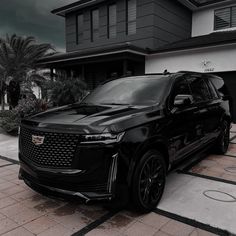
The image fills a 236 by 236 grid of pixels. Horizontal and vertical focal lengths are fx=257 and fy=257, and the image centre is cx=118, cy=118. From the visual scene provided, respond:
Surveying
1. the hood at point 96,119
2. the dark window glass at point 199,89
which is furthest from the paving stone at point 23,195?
the dark window glass at point 199,89

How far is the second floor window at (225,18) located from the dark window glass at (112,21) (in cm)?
545

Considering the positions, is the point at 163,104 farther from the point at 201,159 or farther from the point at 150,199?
the point at 201,159

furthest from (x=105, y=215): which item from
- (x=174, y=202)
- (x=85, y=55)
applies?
(x=85, y=55)

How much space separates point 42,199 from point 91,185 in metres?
1.29

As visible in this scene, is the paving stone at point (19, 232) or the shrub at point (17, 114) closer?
the paving stone at point (19, 232)

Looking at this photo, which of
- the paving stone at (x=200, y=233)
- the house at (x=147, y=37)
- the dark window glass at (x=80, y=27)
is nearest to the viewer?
the paving stone at (x=200, y=233)

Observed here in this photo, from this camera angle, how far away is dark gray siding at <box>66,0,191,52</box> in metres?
12.5

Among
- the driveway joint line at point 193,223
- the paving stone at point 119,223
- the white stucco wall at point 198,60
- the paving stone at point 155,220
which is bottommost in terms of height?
the paving stone at point 119,223

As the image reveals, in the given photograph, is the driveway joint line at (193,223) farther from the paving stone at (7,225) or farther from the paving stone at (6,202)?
the paving stone at (6,202)

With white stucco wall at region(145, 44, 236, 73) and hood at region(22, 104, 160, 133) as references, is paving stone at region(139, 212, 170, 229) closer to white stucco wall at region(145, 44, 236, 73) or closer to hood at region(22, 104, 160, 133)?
hood at region(22, 104, 160, 133)

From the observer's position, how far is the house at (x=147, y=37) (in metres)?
10.7

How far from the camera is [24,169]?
3.13 m

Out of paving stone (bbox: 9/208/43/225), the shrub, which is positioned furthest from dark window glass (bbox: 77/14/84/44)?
paving stone (bbox: 9/208/43/225)

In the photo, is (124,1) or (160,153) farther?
(124,1)
